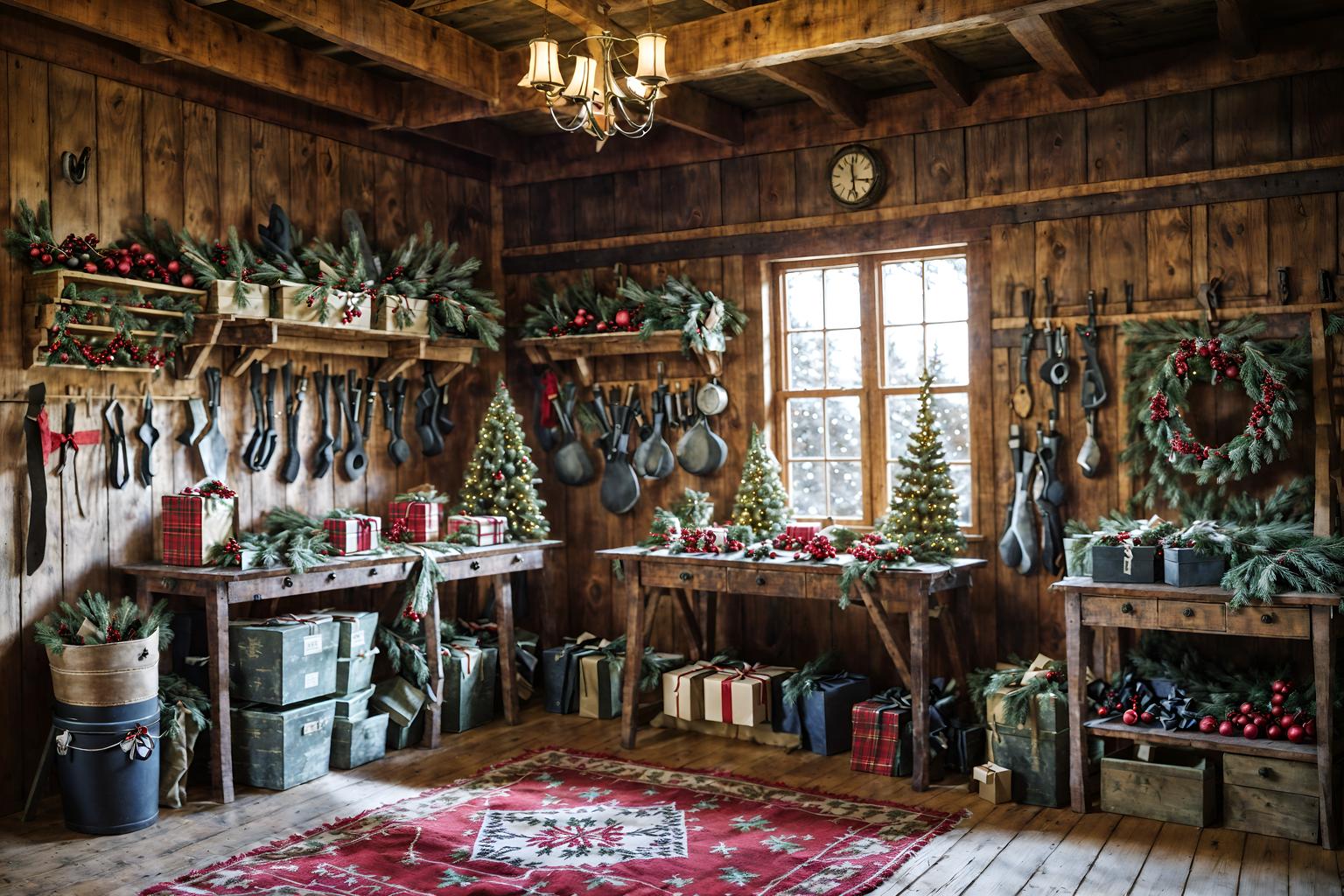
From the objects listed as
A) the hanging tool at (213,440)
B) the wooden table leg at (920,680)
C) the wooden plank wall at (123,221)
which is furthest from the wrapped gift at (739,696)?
the hanging tool at (213,440)

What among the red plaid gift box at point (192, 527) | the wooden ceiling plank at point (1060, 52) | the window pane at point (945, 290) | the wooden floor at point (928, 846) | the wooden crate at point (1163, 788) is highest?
the wooden ceiling plank at point (1060, 52)

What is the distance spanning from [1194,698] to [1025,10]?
2.69m

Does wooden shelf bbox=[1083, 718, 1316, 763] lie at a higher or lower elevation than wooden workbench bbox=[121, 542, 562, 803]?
lower

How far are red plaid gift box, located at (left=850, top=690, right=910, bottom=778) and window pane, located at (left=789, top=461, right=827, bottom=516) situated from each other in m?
1.21

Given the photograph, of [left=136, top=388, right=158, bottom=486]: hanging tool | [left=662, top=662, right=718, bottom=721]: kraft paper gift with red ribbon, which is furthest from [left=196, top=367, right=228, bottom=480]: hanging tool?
[left=662, top=662, right=718, bottom=721]: kraft paper gift with red ribbon

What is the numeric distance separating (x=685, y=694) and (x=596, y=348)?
6.26 feet

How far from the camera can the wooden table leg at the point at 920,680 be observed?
186 inches

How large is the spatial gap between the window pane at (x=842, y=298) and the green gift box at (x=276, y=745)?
3144mm

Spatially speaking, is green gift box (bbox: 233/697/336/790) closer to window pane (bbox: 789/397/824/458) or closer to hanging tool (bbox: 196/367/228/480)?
hanging tool (bbox: 196/367/228/480)

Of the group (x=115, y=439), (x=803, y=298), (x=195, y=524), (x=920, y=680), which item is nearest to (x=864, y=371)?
(x=803, y=298)

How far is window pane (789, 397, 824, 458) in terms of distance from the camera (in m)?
5.99

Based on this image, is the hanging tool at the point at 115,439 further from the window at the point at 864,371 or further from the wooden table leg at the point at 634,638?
the window at the point at 864,371

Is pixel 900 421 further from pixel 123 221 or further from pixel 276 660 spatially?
pixel 123 221

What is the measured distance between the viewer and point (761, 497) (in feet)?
18.6
